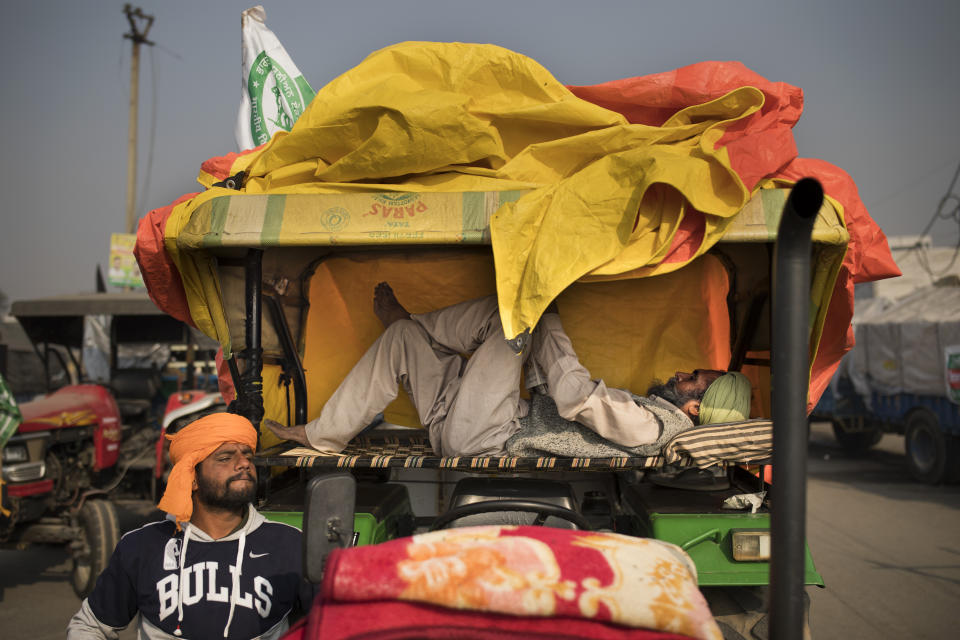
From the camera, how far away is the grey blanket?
3076 millimetres

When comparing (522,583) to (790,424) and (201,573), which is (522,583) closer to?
(790,424)

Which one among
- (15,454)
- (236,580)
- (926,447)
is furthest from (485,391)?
(926,447)

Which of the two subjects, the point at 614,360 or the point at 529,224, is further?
the point at 614,360

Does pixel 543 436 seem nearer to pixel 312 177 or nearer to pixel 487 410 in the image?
pixel 487 410

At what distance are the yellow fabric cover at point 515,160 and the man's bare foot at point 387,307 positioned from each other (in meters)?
0.94

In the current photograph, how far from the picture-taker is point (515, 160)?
10.5ft

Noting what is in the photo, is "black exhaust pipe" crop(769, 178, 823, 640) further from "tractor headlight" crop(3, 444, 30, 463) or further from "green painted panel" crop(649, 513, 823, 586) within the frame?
"tractor headlight" crop(3, 444, 30, 463)

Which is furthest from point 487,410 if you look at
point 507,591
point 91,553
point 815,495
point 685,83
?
point 815,495

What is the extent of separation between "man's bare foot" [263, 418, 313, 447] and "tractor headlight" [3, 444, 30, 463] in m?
3.47

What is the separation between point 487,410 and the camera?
10.6ft

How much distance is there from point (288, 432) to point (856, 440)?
42.5 ft

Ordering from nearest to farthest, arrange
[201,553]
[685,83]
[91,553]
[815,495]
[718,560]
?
[201,553], [718,560], [685,83], [91,553], [815,495]

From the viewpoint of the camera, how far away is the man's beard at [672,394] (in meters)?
3.46

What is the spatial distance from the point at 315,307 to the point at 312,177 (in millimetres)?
1075
